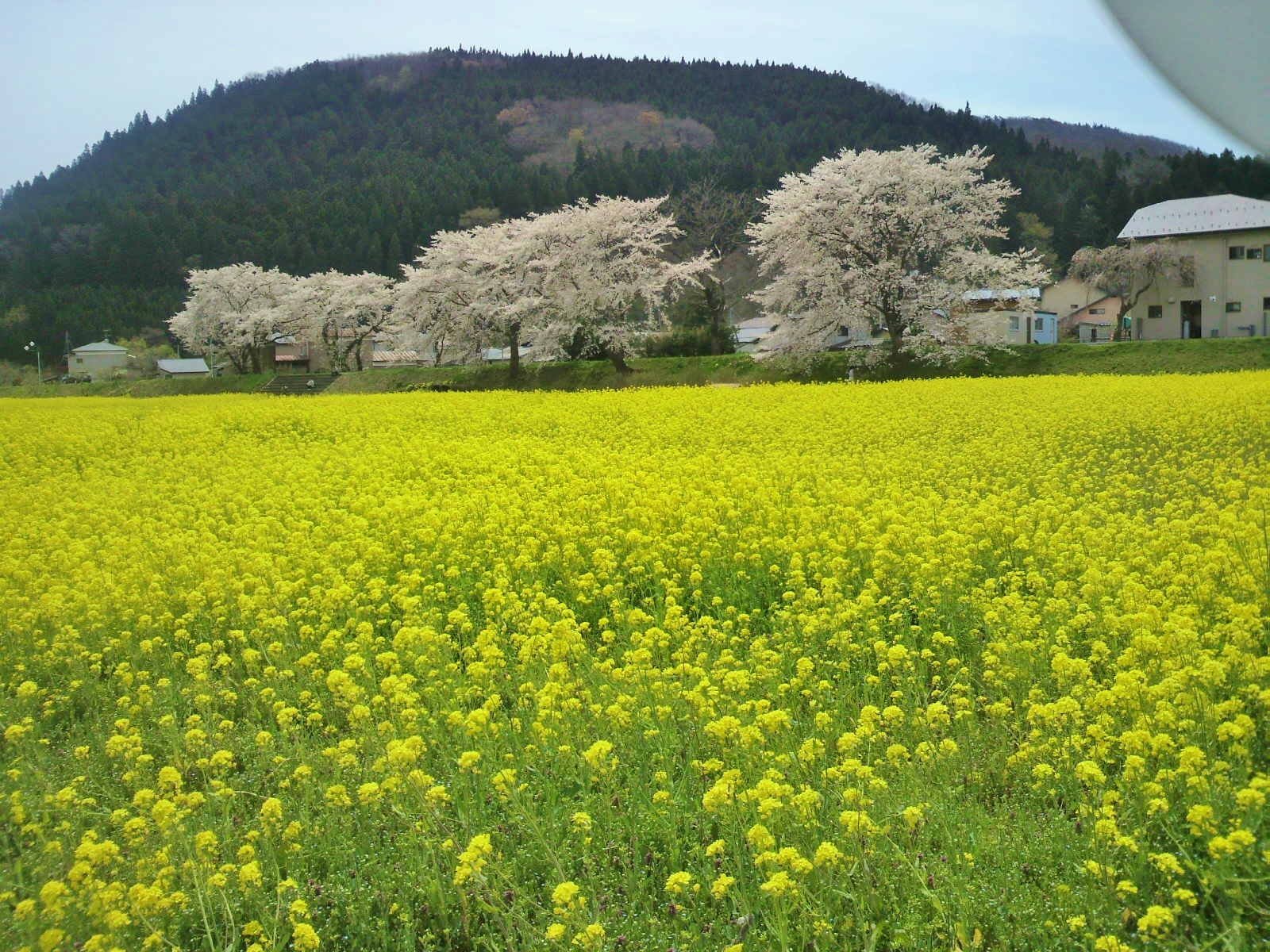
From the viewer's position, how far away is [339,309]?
62.1 m

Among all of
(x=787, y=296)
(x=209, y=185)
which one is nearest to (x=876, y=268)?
(x=787, y=296)

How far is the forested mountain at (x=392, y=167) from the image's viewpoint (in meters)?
85.8

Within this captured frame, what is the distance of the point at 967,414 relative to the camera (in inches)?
672

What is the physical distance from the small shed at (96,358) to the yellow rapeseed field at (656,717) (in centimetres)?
7805

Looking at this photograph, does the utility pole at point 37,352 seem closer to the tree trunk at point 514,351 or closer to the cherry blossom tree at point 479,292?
the cherry blossom tree at point 479,292

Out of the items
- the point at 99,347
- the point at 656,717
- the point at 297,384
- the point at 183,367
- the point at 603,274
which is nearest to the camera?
the point at 656,717

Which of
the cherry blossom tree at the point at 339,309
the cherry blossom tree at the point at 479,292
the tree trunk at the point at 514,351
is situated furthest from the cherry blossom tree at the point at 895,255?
the cherry blossom tree at the point at 339,309

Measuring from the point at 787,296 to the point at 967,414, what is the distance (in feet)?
67.0

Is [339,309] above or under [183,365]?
above

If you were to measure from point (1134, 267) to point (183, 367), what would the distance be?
79.8m

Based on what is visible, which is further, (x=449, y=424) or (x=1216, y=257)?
(x=1216, y=257)

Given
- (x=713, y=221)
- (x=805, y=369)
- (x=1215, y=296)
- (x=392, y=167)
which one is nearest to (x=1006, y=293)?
(x=805, y=369)

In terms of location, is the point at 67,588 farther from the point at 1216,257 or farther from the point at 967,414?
the point at 1216,257

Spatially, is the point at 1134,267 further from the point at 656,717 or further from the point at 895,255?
the point at 656,717
